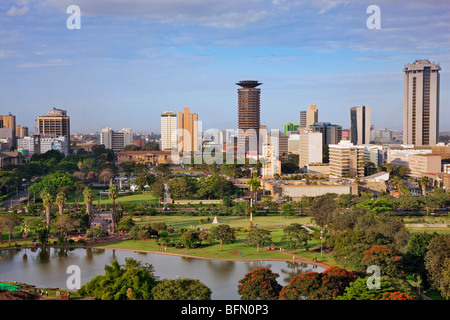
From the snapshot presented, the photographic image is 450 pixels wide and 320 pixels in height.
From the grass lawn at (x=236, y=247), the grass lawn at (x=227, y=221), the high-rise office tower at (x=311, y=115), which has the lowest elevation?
the grass lawn at (x=236, y=247)

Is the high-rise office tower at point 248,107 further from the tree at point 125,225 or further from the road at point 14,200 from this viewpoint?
the tree at point 125,225

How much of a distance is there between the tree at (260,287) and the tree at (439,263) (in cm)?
411

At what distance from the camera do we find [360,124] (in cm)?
7244

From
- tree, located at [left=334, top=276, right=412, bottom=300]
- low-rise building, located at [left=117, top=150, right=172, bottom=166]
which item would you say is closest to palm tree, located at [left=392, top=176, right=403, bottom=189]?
tree, located at [left=334, top=276, right=412, bottom=300]

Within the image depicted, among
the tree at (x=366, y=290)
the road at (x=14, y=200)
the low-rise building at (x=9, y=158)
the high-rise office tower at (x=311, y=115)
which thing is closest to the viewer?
the tree at (x=366, y=290)

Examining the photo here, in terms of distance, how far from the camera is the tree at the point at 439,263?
1226cm

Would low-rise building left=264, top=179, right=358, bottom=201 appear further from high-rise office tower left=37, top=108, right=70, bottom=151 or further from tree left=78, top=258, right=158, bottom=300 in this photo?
high-rise office tower left=37, top=108, right=70, bottom=151

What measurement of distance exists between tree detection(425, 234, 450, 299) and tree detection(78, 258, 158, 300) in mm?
6962

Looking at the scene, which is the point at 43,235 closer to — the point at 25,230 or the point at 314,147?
the point at 25,230

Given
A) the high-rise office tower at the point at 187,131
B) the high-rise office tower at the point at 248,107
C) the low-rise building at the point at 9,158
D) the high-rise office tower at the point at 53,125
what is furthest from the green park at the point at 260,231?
the high-rise office tower at the point at 53,125

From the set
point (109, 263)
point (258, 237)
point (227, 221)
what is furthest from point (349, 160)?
point (109, 263)

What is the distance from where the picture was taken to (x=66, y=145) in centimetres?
6681
